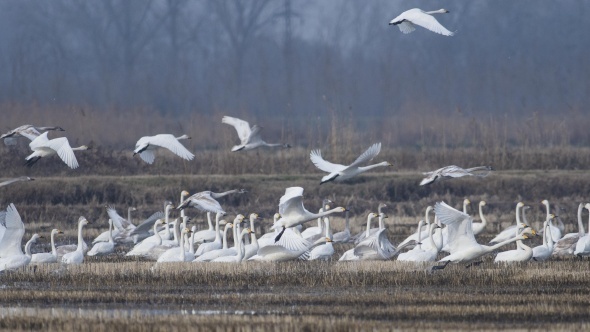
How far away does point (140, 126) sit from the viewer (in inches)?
1239

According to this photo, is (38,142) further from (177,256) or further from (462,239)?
(462,239)

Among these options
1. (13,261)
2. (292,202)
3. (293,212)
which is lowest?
(13,261)

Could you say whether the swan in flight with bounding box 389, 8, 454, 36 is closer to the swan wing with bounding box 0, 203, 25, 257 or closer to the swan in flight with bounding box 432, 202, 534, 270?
the swan in flight with bounding box 432, 202, 534, 270

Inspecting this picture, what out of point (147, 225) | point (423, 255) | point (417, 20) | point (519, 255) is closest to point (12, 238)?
point (147, 225)

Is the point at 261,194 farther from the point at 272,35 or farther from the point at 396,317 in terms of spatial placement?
the point at 272,35

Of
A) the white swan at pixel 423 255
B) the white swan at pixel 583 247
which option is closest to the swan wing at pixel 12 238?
the white swan at pixel 423 255

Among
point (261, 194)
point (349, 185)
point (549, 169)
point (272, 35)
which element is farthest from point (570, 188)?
point (272, 35)

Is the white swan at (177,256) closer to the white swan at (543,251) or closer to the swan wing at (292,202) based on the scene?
the swan wing at (292,202)

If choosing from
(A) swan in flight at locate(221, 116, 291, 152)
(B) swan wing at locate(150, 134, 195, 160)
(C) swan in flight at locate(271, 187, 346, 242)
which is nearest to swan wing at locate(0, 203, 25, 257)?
(B) swan wing at locate(150, 134, 195, 160)

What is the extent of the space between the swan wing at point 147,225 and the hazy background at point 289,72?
32.8 ft

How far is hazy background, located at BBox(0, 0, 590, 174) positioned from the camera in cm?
3209

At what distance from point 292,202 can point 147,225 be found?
173 inches

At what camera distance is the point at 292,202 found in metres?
14.8

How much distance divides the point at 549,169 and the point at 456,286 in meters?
16.2
